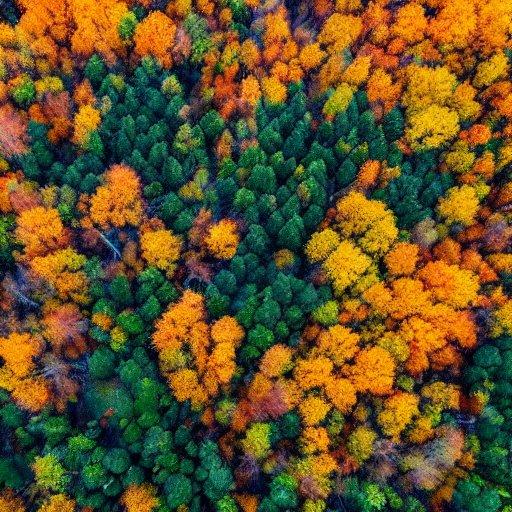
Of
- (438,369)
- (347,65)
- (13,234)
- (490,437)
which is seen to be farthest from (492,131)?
(13,234)

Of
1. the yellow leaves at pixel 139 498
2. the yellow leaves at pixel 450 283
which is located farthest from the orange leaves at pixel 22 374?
the yellow leaves at pixel 450 283

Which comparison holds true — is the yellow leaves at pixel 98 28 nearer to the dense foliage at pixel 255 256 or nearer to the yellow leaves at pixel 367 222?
the dense foliage at pixel 255 256

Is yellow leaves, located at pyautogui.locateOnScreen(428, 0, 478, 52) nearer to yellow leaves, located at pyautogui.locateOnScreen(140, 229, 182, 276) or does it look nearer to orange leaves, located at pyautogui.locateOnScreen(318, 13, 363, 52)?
orange leaves, located at pyautogui.locateOnScreen(318, 13, 363, 52)

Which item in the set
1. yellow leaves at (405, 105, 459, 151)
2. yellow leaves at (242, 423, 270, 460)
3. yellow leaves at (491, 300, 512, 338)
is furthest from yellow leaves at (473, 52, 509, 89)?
yellow leaves at (242, 423, 270, 460)

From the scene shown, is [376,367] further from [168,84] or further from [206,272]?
[168,84]

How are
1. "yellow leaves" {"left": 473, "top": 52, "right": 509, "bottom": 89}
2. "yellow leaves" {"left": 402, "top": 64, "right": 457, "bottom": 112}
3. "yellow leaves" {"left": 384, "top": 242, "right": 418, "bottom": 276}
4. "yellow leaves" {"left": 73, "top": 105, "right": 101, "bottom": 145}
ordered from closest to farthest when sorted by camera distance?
"yellow leaves" {"left": 384, "top": 242, "right": 418, "bottom": 276}
"yellow leaves" {"left": 73, "top": 105, "right": 101, "bottom": 145}
"yellow leaves" {"left": 402, "top": 64, "right": 457, "bottom": 112}
"yellow leaves" {"left": 473, "top": 52, "right": 509, "bottom": 89}

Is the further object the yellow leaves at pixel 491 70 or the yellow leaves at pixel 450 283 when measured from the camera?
the yellow leaves at pixel 491 70

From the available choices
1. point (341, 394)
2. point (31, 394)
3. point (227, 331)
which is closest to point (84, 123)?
point (227, 331)
